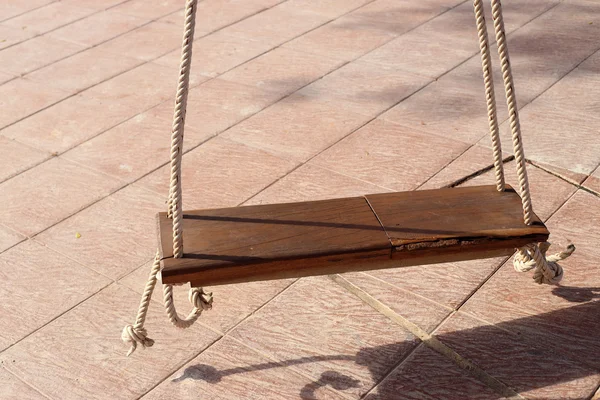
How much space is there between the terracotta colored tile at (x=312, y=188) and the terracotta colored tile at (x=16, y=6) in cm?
369

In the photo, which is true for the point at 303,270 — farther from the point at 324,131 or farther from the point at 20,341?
the point at 324,131

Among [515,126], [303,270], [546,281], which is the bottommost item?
[546,281]

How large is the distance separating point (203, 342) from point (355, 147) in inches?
64.5

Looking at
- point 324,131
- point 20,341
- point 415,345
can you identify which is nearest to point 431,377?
point 415,345

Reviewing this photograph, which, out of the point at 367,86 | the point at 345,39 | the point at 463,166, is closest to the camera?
the point at 463,166

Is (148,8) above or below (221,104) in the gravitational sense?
above

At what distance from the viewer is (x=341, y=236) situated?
2.41 meters

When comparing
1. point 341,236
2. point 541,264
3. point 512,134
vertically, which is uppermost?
point 512,134

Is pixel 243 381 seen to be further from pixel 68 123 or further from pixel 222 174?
pixel 68 123

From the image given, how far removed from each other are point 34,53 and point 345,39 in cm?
227

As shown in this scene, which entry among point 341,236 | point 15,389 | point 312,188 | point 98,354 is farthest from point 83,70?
point 341,236

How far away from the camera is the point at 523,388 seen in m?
2.62

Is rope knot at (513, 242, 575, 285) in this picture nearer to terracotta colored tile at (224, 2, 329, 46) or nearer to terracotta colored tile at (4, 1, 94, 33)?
terracotta colored tile at (224, 2, 329, 46)

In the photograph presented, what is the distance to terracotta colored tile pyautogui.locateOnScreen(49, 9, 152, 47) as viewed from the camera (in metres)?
5.79
